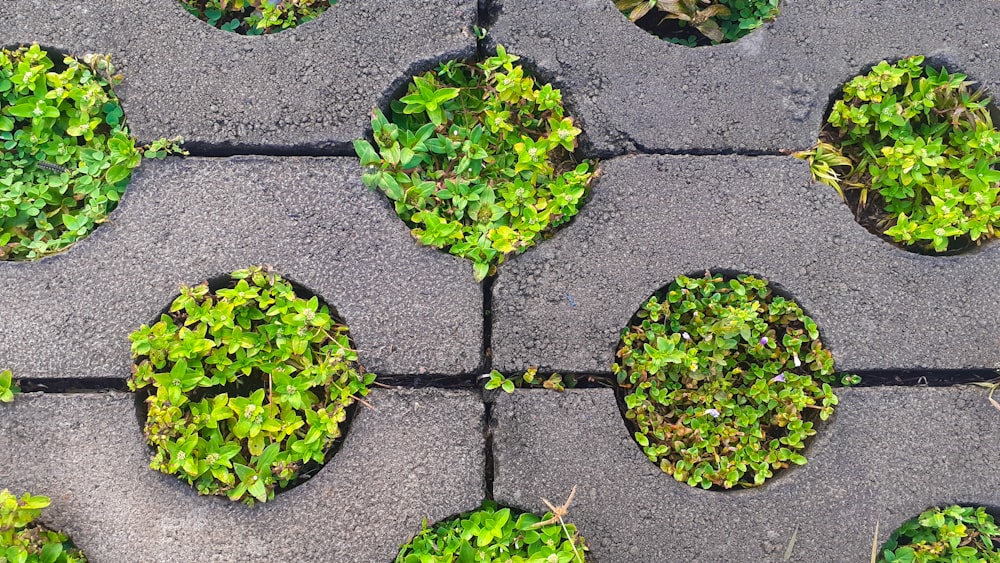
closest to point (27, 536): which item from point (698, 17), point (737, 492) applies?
point (737, 492)

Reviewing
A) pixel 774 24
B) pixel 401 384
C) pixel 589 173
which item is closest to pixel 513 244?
pixel 589 173

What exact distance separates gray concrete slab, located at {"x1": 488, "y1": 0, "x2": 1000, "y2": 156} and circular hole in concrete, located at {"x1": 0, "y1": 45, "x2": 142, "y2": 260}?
1.06 m

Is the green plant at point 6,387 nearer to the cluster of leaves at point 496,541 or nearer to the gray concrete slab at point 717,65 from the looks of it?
the cluster of leaves at point 496,541

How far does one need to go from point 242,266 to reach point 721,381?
4.24 ft

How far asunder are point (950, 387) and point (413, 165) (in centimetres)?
155

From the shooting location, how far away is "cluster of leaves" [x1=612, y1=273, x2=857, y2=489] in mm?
1695

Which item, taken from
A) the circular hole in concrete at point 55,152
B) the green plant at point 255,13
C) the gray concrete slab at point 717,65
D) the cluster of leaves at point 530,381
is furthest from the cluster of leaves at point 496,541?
the green plant at point 255,13

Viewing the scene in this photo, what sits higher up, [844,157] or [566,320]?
[844,157]

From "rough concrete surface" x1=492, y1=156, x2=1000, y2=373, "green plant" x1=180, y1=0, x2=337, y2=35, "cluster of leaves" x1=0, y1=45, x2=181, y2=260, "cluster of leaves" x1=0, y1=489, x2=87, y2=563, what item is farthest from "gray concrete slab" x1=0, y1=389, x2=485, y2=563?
"green plant" x1=180, y1=0, x2=337, y2=35

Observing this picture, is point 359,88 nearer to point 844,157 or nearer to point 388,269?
point 388,269

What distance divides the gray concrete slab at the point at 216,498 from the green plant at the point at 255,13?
42.6 inches

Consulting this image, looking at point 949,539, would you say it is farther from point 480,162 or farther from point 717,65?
point 480,162

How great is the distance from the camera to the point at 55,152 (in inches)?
68.2

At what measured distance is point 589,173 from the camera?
1.77 m
